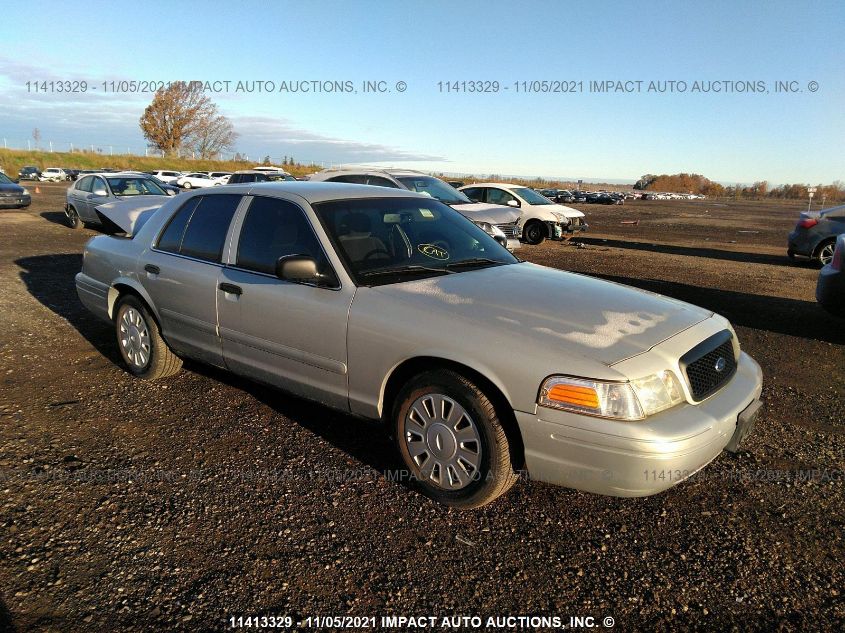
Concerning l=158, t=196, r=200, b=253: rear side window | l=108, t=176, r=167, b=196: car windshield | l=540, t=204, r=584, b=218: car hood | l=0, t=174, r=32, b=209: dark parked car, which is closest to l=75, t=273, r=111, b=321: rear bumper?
l=158, t=196, r=200, b=253: rear side window

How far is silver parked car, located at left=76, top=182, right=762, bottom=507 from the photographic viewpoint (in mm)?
2645

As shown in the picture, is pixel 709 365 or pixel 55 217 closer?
pixel 709 365

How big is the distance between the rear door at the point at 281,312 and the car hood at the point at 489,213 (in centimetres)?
875

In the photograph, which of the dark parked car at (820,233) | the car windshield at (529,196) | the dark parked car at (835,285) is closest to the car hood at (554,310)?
the dark parked car at (835,285)

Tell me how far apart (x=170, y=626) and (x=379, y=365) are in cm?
150

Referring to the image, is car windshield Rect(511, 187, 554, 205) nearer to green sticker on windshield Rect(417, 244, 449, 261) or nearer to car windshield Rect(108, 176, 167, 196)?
car windshield Rect(108, 176, 167, 196)

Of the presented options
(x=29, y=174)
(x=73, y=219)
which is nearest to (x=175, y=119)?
(x=29, y=174)

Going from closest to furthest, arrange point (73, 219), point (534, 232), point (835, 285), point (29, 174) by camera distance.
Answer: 1. point (835, 285)
2. point (534, 232)
3. point (73, 219)
4. point (29, 174)

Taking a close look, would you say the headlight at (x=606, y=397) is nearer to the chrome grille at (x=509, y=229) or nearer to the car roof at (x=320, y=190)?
the car roof at (x=320, y=190)

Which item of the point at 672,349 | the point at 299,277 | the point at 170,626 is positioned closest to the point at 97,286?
the point at 299,277

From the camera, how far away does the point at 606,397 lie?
2.59m

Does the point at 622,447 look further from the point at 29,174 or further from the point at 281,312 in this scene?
the point at 29,174

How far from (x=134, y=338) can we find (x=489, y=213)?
9.23m

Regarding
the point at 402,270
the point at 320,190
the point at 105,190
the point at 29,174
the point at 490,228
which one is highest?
the point at 29,174
